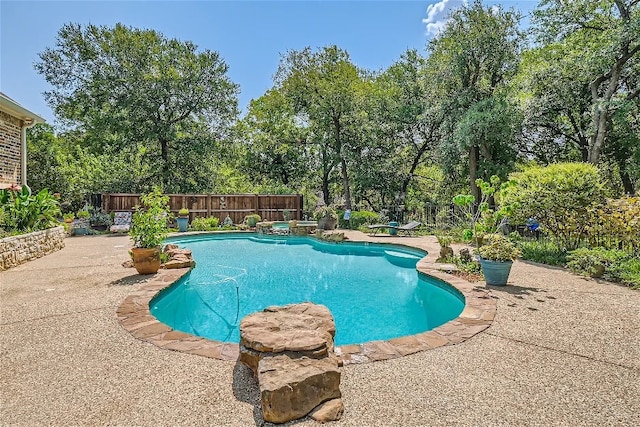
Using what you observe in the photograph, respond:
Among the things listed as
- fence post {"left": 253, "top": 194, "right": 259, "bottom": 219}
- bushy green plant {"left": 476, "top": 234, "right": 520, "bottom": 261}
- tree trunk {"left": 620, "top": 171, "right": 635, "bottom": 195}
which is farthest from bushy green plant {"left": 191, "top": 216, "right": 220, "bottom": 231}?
tree trunk {"left": 620, "top": 171, "right": 635, "bottom": 195}

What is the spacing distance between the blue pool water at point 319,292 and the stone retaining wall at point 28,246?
131 inches

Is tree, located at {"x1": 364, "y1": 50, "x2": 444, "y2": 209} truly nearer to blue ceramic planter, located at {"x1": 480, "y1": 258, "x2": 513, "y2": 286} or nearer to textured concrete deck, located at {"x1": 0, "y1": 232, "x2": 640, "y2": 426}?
blue ceramic planter, located at {"x1": 480, "y1": 258, "x2": 513, "y2": 286}

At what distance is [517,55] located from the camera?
497 inches

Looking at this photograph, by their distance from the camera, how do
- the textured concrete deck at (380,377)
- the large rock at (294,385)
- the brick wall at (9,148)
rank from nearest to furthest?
the large rock at (294,385) < the textured concrete deck at (380,377) < the brick wall at (9,148)

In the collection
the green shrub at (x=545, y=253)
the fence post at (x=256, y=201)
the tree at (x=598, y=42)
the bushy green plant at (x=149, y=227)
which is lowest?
the green shrub at (x=545, y=253)

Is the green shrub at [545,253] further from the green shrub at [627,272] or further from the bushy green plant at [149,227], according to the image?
the bushy green plant at [149,227]

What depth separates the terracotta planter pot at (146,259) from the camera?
5.69 metres

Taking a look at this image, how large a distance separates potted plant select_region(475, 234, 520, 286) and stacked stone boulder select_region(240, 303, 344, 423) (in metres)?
3.44

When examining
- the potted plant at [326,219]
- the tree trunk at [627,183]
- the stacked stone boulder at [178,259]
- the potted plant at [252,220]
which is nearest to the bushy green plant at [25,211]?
the stacked stone boulder at [178,259]

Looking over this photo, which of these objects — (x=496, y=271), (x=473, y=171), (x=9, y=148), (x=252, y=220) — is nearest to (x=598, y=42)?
(x=473, y=171)

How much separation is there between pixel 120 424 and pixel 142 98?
17855mm

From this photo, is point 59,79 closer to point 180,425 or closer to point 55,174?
point 55,174

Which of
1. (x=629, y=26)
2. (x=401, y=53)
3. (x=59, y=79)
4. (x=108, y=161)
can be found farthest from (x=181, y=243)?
(x=629, y=26)

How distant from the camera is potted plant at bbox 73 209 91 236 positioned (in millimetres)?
12688
